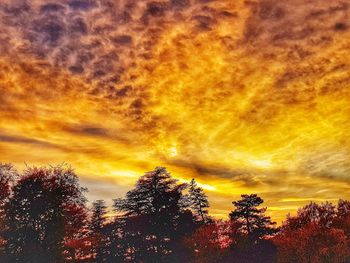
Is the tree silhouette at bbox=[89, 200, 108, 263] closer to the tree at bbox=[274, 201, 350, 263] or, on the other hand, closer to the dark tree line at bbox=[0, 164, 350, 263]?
the dark tree line at bbox=[0, 164, 350, 263]

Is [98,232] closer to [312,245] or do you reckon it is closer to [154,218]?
[154,218]

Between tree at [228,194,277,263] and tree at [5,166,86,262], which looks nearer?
tree at [5,166,86,262]

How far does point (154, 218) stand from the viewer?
214 ft

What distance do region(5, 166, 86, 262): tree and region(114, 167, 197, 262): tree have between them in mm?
16907

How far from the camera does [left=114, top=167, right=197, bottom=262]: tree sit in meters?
63.2

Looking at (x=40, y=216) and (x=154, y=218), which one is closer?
(x=40, y=216)

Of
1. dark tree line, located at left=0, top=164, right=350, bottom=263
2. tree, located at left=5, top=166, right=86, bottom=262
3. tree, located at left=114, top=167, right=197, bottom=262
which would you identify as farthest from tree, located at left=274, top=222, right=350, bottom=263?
tree, located at left=5, top=166, right=86, bottom=262

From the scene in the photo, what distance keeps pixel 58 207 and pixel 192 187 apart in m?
33.2

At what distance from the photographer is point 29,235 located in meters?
43.9

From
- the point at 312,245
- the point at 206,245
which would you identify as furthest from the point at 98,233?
the point at 312,245

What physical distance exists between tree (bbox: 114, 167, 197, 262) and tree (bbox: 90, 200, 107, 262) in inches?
180

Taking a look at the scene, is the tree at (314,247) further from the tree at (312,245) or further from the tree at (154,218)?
the tree at (154,218)

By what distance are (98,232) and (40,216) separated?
2559 centimetres

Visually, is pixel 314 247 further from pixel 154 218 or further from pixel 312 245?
pixel 154 218
